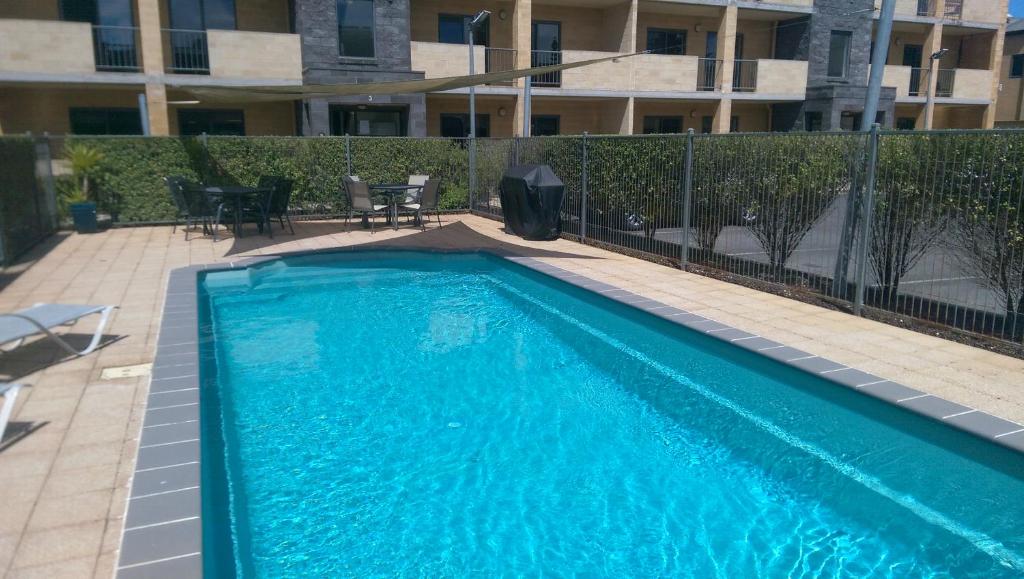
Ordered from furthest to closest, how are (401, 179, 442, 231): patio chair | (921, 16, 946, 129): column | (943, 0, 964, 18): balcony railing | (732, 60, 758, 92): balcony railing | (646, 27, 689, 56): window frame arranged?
(943, 0, 964, 18): balcony railing → (921, 16, 946, 129): column → (646, 27, 689, 56): window frame → (732, 60, 758, 92): balcony railing → (401, 179, 442, 231): patio chair

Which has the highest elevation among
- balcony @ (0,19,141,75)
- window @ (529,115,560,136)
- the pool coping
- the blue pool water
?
balcony @ (0,19,141,75)

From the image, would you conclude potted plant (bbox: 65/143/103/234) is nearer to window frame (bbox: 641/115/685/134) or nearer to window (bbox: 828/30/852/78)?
window frame (bbox: 641/115/685/134)

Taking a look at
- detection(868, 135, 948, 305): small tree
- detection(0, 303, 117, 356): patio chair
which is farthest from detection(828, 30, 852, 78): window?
detection(0, 303, 117, 356): patio chair

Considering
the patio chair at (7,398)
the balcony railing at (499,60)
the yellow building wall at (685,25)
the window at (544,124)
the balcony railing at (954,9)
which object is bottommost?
the patio chair at (7,398)

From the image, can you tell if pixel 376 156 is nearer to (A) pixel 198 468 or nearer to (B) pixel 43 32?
(B) pixel 43 32

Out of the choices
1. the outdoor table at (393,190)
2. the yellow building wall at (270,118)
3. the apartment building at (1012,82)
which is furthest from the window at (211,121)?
the apartment building at (1012,82)

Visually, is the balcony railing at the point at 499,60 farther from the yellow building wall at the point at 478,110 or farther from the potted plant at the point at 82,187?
the potted plant at the point at 82,187

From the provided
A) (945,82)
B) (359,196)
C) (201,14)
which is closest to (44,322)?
(359,196)

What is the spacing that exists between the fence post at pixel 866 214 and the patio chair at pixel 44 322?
268 inches

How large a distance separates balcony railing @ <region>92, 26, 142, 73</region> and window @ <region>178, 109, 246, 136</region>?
1.67 meters

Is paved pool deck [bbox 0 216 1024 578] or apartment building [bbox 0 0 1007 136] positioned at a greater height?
apartment building [bbox 0 0 1007 136]

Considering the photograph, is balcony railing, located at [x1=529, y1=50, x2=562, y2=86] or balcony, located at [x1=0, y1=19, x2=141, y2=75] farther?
balcony railing, located at [x1=529, y1=50, x2=562, y2=86]

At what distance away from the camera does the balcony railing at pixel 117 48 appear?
664 inches

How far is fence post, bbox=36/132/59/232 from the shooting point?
37.5 ft
